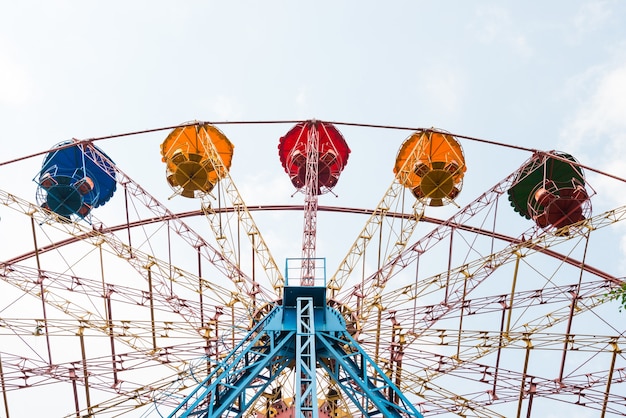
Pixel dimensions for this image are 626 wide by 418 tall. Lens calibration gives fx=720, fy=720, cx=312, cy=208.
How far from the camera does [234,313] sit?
2497cm

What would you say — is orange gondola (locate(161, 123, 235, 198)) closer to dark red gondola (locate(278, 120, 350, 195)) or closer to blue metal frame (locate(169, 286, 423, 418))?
dark red gondola (locate(278, 120, 350, 195))

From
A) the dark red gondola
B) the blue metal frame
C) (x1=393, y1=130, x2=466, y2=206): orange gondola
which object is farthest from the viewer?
the dark red gondola

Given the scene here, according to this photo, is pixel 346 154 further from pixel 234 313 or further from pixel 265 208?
pixel 234 313

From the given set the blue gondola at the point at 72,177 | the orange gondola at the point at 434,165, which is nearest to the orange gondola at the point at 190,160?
the blue gondola at the point at 72,177

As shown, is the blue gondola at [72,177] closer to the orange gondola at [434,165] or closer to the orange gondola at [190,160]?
the orange gondola at [190,160]

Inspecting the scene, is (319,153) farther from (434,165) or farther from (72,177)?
(72,177)

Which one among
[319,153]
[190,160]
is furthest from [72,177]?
[319,153]

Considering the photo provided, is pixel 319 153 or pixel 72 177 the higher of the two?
pixel 319 153

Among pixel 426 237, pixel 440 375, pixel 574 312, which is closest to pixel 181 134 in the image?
pixel 426 237

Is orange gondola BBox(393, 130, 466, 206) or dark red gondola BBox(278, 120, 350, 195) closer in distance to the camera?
orange gondola BBox(393, 130, 466, 206)

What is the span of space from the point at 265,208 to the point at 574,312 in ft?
45.9

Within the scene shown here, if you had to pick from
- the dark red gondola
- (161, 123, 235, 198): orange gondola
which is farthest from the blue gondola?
the dark red gondola

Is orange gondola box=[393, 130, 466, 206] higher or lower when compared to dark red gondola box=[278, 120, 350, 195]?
lower

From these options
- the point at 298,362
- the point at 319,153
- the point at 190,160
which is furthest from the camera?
the point at 319,153
